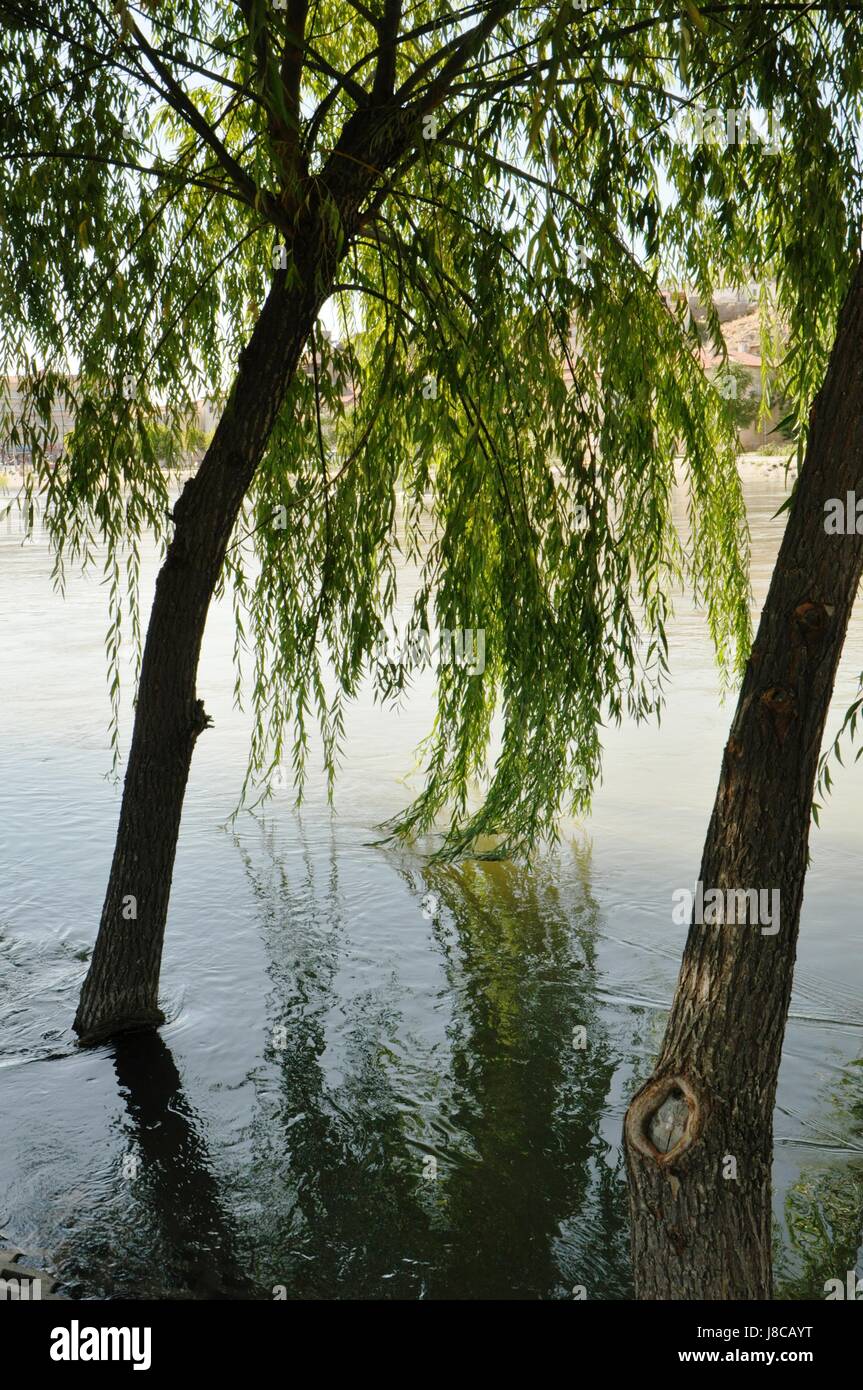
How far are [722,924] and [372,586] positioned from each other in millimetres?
2643

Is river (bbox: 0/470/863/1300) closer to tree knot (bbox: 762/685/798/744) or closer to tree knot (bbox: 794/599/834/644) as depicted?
tree knot (bbox: 762/685/798/744)

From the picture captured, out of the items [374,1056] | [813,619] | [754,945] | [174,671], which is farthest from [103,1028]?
[813,619]

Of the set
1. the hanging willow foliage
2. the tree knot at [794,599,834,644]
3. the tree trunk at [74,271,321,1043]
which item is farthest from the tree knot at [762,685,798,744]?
the tree trunk at [74,271,321,1043]

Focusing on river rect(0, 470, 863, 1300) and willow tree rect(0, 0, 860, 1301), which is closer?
river rect(0, 470, 863, 1300)

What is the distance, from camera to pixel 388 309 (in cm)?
473

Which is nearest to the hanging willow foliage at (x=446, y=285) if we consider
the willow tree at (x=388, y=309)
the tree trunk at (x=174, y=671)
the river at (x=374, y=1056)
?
the willow tree at (x=388, y=309)

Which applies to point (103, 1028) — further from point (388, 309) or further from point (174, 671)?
point (388, 309)

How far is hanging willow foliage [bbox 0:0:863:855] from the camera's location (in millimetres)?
4059

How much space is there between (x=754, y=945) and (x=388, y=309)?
296 cm

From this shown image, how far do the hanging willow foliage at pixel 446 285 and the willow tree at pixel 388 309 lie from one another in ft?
0.05

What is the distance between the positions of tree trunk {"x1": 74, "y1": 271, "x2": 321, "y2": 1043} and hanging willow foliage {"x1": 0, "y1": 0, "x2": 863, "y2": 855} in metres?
0.29

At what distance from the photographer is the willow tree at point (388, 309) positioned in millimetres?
4078
